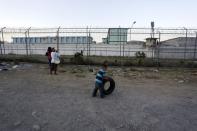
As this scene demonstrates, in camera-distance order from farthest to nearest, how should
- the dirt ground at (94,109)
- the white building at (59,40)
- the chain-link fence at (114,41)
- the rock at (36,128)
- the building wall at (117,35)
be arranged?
the white building at (59,40) → the building wall at (117,35) → the chain-link fence at (114,41) → the dirt ground at (94,109) → the rock at (36,128)

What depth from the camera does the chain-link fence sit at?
16984mm

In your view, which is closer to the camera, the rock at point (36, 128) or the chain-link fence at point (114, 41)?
the rock at point (36, 128)

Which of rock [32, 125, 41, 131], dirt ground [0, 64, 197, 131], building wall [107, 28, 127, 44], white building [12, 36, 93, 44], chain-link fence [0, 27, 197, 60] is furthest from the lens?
white building [12, 36, 93, 44]

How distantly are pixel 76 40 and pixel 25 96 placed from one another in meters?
14.5

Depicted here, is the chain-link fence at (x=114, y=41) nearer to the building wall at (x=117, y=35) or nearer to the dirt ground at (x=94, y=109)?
the building wall at (x=117, y=35)

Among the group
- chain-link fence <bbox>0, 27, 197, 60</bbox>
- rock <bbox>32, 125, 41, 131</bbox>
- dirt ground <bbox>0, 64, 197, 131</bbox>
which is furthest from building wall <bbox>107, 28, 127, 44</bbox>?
rock <bbox>32, 125, 41, 131</bbox>

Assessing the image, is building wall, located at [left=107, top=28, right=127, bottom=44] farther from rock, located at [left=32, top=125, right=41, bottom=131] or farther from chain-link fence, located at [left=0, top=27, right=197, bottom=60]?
rock, located at [left=32, top=125, right=41, bottom=131]

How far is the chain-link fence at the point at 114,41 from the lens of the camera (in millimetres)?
16984

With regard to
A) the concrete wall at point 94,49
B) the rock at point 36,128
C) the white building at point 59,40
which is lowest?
the rock at point 36,128

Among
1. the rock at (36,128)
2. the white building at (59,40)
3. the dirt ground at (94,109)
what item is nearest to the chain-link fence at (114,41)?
the white building at (59,40)

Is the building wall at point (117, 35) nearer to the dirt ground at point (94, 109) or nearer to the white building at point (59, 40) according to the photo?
the white building at point (59, 40)

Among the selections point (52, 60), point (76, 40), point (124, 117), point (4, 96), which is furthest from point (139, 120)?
point (76, 40)

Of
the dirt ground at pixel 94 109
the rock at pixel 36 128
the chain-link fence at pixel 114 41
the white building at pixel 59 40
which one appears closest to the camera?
the rock at pixel 36 128

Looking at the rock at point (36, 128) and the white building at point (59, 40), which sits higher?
the white building at point (59, 40)
